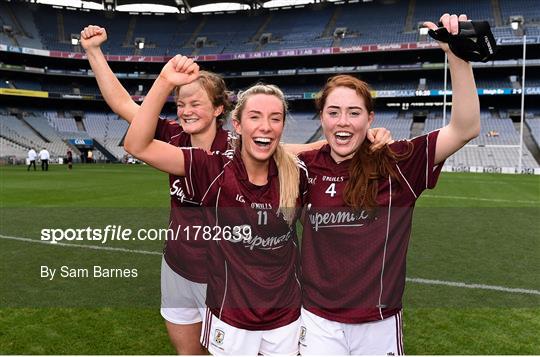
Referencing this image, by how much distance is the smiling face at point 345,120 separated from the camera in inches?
91.4

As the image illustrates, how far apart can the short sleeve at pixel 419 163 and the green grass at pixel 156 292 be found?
2078mm

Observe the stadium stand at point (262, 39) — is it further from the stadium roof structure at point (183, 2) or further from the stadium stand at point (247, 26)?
the stadium roof structure at point (183, 2)

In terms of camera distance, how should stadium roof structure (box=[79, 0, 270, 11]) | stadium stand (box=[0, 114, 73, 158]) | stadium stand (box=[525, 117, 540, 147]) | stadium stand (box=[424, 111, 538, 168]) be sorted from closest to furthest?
stadium stand (box=[424, 111, 538, 168]) → stadium stand (box=[525, 117, 540, 147]) → stadium stand (box=[0, 114, 73, 158]) → stadium roof structure (box=[79, 0, 270, 11])

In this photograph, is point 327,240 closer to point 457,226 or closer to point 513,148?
point 457,226

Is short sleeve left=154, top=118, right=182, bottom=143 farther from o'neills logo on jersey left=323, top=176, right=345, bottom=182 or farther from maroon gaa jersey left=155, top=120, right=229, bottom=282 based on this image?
o'neills logo on jersey left=323, top=176, right=345, bottom=182

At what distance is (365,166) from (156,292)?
3772 mm

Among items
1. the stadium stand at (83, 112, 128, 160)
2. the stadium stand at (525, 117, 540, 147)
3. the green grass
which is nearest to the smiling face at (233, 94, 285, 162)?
the green grass

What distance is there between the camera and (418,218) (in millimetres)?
10570

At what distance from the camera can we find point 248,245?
7.37 ft

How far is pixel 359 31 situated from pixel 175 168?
159ft

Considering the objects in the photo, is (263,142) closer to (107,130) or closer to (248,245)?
(248,245)

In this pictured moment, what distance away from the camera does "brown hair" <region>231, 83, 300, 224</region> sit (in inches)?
87.5

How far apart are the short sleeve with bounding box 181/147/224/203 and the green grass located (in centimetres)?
213

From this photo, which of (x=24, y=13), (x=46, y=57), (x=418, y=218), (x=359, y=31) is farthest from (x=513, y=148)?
(x=24, y=13)
